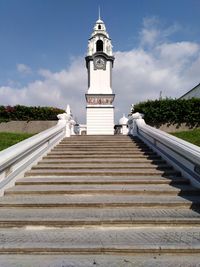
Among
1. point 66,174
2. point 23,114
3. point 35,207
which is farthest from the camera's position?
point 23,114

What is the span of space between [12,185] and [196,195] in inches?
135

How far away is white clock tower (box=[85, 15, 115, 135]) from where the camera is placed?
19.5 m

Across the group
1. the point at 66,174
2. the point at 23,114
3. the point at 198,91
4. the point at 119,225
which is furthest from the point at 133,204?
the point at 198,91

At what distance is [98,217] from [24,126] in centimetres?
1192

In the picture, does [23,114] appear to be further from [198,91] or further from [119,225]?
[198,91]

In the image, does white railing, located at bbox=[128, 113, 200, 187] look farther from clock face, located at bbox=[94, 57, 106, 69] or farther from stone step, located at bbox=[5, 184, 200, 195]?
clock face, located at bbox=[94, 57, 106, 69]

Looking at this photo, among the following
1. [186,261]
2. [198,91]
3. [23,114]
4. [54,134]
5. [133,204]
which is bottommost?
[186,261]

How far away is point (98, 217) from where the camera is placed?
12.5 ft

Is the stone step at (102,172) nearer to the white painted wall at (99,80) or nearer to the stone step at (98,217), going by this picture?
the stone step at (98,217)

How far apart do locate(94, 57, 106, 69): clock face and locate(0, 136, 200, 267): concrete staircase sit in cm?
1551

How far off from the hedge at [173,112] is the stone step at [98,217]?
33.3 ft

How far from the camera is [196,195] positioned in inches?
188

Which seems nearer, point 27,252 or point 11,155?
point 27,252

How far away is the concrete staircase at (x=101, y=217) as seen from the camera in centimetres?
305
